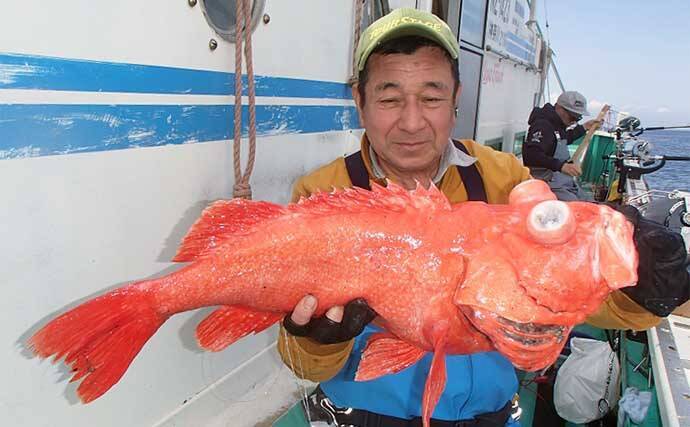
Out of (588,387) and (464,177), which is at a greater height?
(464,177)

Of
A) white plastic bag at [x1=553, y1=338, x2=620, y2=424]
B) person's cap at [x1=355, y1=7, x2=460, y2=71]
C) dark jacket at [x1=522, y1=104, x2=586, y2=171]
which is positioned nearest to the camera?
person's cap at [x1=355, y1=7, x2=460, y2=71]

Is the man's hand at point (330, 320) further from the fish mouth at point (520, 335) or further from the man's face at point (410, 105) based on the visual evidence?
the man's face at point (410, 105)

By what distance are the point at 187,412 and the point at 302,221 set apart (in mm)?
1640

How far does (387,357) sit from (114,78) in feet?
4.84

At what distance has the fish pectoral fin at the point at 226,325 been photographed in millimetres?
1593

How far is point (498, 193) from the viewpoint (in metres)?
2.32

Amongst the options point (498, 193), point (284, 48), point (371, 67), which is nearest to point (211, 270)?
point (371, 67)

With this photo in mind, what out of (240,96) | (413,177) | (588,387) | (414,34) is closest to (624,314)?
(413,177)

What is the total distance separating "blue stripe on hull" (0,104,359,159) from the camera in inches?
64.4

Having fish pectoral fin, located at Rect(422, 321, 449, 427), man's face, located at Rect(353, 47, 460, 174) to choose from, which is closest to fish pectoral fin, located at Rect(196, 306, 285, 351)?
fish pectoral fin, located at Rect(422, 321, 449, 427)

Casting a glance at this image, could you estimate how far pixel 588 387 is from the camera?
3.23 meters

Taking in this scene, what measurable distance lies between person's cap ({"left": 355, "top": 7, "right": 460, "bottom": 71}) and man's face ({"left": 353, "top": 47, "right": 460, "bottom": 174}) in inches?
1.9

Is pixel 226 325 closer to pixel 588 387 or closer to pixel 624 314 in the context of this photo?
pixel 624 314

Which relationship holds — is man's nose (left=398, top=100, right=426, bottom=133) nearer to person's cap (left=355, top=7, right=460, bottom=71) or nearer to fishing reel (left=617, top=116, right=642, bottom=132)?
person's cap (left=355, top=7, right=460, bottom=71)
